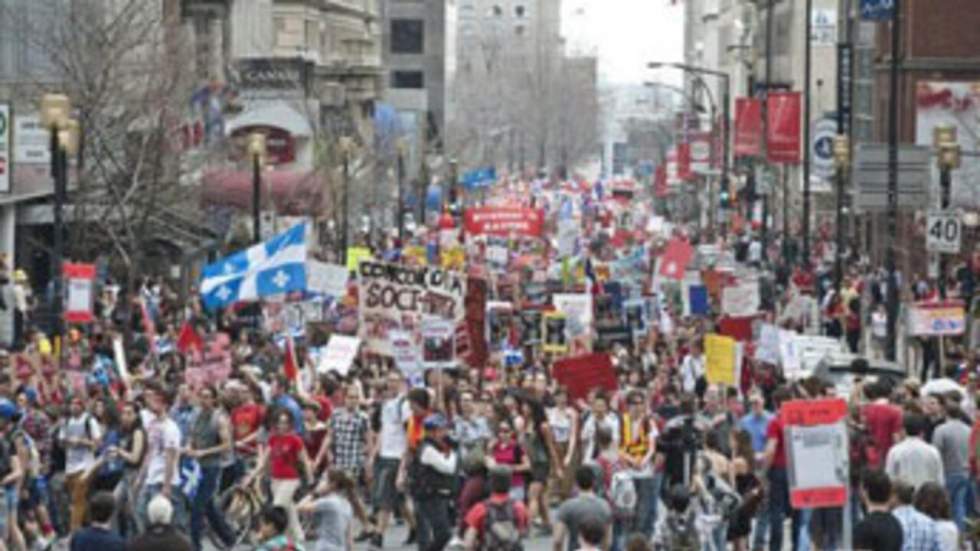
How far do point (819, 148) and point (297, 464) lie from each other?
128 feet

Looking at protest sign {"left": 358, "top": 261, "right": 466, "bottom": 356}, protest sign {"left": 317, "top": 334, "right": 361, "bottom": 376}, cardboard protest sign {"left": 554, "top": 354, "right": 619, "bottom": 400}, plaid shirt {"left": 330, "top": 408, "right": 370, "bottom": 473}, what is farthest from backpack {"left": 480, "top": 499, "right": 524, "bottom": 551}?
protest sign {"left": 358, "top": 261, "right": 466, "bottom": 356}

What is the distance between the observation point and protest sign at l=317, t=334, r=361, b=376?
31.5m

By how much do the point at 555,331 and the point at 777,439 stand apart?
55.5 feet

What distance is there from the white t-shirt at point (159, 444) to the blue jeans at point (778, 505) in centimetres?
449

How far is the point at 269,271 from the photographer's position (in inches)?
1359

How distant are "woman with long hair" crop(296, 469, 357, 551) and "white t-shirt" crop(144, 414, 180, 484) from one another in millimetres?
3456

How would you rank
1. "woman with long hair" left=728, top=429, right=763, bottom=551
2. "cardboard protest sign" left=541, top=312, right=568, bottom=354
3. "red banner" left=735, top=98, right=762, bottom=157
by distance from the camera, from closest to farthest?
"woman with long hair" left=728, top=429, right=763, bottom=551 < "cardboard protest sign" left=541, top=312, right=568, bottom=354 < "red banner" left=735, top=98, right=762, bottom=157

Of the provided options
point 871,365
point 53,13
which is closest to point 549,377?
point 871,365

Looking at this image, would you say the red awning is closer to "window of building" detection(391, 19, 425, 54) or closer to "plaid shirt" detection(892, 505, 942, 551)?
"plaid shirt" detection(892, 505, 942, 551)

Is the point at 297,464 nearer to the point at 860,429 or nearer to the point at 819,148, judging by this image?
the point at 860,429

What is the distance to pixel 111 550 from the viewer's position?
17.9 m

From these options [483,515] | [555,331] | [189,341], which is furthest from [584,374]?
[555,331]

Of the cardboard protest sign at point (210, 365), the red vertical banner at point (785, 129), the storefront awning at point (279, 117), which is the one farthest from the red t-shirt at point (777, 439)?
the storefront awning at point (279, 117)

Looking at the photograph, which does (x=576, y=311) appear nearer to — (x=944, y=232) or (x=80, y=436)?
(x=944, y=232)
